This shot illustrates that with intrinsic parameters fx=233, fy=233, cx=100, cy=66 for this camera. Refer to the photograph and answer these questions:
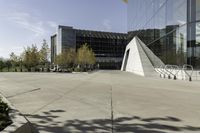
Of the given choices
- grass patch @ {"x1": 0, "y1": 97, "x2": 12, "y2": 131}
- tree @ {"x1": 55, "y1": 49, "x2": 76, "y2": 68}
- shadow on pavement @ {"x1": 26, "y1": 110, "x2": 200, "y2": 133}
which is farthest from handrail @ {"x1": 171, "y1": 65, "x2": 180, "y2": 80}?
tree @ {"x1": 55, "y1": 49, "x2": 76, "y2": 68}

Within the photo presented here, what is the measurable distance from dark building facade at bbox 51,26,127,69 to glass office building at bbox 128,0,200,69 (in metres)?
57.2

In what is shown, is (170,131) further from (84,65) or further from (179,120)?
(84,65)

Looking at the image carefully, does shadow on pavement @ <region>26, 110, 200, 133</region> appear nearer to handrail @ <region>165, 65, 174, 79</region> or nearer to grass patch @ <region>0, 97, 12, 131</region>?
grass patch @ <region>0, 97, 12, 131</region>

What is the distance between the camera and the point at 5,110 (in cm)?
545

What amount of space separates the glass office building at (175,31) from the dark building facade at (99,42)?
2254 inches

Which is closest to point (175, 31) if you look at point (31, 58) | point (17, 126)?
point (17, 126)

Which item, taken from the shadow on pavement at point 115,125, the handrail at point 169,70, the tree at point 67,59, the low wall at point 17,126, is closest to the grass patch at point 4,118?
the low wall at point 17,126

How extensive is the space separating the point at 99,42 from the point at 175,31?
7101 centimetres

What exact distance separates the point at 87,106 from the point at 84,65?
57642 mm

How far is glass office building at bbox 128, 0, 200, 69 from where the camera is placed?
2028cm

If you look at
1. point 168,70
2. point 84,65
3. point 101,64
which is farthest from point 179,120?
point 101,64

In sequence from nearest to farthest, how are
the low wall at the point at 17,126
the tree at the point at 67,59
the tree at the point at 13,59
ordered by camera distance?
1. the low wall at the point at 17,126
2. the tree at the point at 13,59
3. the tree at the point at 67,59

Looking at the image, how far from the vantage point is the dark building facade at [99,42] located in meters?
91.0

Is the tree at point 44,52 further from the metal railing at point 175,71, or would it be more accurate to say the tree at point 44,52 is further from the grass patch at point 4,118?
the grass patch at point 4,118
